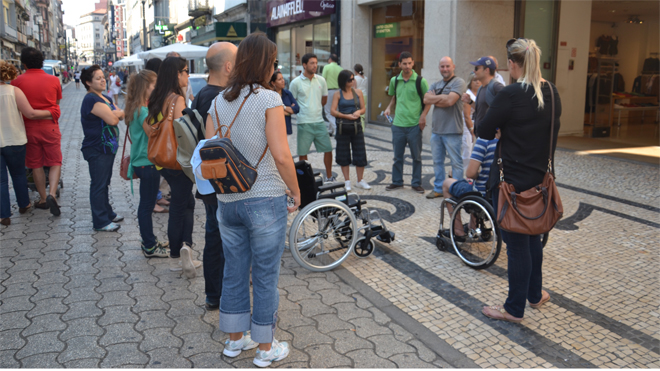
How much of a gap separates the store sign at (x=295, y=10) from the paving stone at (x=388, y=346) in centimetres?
1391

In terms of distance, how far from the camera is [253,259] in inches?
116

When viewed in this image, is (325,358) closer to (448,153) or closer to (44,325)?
(44,325)

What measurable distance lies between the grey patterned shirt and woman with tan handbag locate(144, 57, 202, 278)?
1.30 m

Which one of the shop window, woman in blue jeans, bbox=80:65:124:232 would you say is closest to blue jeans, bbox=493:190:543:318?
woman in blue jeans, bbox=80:65:124:232

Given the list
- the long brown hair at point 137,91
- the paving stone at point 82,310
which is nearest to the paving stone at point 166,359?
the paving stone at point 82,310

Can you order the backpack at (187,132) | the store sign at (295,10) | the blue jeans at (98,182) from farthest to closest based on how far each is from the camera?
the store sign at (295,10) < the blue jeans at (98,182) < the backpack at (187,132)

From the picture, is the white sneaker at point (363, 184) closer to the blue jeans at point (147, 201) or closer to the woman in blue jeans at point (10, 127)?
the blue jeans at point (147, 201)

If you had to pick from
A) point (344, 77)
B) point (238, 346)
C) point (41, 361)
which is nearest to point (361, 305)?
point (238, 346)

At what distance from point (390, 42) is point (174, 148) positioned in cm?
1133

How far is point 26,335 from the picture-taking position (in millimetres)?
3303

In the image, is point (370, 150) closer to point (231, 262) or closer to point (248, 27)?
point (231, 262)

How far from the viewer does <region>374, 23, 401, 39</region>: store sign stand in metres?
14.1

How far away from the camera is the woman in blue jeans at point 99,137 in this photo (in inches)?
207

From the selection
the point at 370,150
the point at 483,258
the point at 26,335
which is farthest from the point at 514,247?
the point at 370,150
